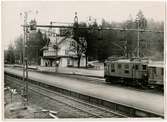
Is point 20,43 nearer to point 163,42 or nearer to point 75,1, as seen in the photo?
point 75,1

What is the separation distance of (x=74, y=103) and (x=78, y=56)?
0.39 metres

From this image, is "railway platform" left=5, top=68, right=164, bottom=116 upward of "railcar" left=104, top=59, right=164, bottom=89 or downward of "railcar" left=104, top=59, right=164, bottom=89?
downward

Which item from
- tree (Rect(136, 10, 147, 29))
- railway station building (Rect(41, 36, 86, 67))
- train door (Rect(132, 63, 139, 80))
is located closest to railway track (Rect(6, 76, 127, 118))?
railway station building (Rect(41, 36, 86, 67))

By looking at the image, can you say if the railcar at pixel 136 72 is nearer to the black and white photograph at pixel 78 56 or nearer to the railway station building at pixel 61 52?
the black and white photograph at pixel 78 56

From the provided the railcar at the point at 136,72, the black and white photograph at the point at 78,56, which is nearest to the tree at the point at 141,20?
the black and white photograph at the point at 78,56

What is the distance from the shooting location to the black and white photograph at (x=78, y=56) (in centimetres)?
293

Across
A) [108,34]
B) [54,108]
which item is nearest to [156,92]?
[108,34]

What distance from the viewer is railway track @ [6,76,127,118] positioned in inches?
116

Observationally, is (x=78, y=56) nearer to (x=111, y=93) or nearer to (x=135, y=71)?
(x=111, y=93)

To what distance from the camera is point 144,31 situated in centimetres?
302

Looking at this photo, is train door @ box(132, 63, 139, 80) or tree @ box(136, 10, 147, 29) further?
train door @ box(132, 63, 139, 80)

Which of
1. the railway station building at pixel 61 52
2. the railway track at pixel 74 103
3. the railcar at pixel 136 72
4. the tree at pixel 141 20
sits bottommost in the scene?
the railway track at pixel 74 103

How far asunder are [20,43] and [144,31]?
1017 mm

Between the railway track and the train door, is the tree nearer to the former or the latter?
the train door
